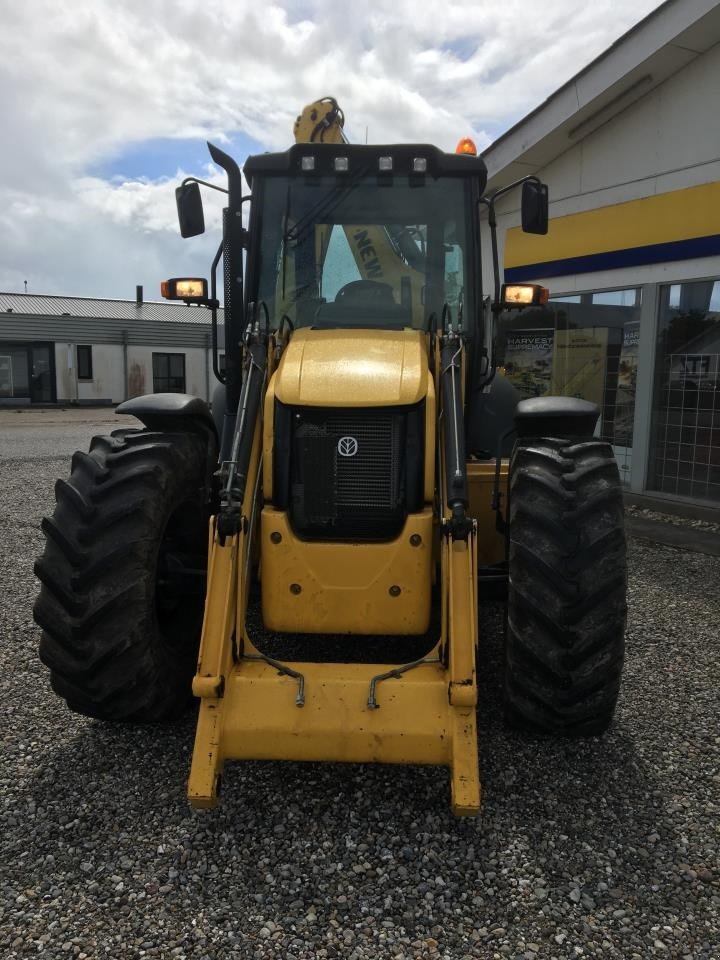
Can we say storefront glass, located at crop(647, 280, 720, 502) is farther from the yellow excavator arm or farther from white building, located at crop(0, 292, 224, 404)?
white building, located at crop(0, 292, 224, 404)

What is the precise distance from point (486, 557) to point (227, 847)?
1904mm

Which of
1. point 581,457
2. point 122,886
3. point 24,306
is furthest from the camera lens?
point 24,306

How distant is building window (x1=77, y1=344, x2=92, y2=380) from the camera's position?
97.6ft

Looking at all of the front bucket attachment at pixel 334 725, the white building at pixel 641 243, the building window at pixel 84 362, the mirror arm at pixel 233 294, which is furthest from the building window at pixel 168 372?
the front bucket attachment at pixel 334 725

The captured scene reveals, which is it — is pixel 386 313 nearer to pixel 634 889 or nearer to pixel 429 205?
pixel 429 205

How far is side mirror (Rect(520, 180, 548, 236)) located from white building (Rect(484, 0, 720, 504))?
424 centimetres

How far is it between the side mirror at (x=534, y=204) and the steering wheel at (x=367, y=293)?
891 mm

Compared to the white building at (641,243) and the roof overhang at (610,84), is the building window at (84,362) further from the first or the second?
the white building at (641,243)

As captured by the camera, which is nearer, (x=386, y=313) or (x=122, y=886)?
(x=122, y=886)

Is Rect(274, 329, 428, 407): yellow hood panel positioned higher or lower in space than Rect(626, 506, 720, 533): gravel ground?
higher

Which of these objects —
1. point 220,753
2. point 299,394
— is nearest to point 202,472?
point 299,394

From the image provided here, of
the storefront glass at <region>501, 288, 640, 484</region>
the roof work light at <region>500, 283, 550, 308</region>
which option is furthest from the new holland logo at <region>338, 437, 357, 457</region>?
the storefront glass at <region>501, 288, 640, 484</region>

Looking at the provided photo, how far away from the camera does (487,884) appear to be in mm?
2479

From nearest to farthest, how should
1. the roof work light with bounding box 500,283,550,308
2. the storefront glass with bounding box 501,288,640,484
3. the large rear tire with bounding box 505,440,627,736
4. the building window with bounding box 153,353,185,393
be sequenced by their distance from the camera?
the large rear tire with bounding box 505,440,627,736 < the roof work light with bounding box 500,283,550,308 < the storefront glass with bounding box 501,288,640,484 < the building window with bounding box 153,353,185,393
